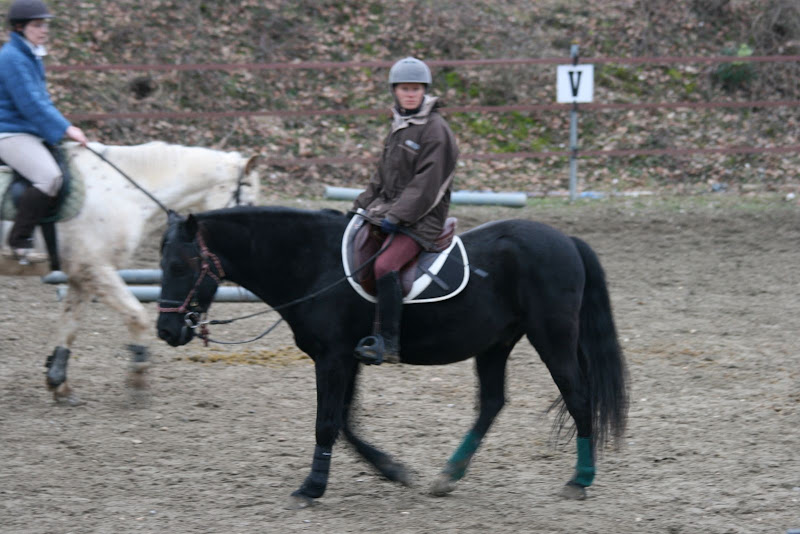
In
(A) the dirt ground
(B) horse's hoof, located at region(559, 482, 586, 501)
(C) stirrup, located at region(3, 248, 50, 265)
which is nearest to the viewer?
(A) the dirt ground

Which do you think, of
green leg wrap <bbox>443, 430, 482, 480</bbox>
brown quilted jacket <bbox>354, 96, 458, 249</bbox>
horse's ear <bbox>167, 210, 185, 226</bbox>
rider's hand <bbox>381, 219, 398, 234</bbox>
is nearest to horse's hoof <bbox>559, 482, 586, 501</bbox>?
green leg wrap <bbox>443, 430, 482, 480</bbox>

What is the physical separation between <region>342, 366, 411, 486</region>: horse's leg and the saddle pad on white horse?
58 centimetres

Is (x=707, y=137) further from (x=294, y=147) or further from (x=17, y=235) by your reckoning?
(x=17, y=235)

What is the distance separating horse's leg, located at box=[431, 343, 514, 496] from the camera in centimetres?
500

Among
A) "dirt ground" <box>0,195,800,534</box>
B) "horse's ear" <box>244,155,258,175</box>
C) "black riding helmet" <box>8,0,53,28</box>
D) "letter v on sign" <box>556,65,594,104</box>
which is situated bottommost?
"dirt ground" <box>0,195,800,534</box>

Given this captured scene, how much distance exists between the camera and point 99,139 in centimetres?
1330

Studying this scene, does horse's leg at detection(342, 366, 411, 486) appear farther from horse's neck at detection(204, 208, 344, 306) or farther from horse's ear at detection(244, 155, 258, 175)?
horse's ear at detection(244, 155, 258, 175)

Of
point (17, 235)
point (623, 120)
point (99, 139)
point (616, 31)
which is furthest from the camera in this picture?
point (616, 31)

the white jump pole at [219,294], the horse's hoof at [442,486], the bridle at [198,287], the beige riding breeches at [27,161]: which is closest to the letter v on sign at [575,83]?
the white jump pole at [219,294]

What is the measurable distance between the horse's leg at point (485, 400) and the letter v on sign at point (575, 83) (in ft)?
27.2

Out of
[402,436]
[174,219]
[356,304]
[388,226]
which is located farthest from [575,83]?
[174,219]

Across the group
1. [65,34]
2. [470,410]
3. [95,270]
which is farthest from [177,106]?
[470,410]

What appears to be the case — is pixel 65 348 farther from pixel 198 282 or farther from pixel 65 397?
pixel 198 282

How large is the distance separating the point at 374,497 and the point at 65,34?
12151 mm
